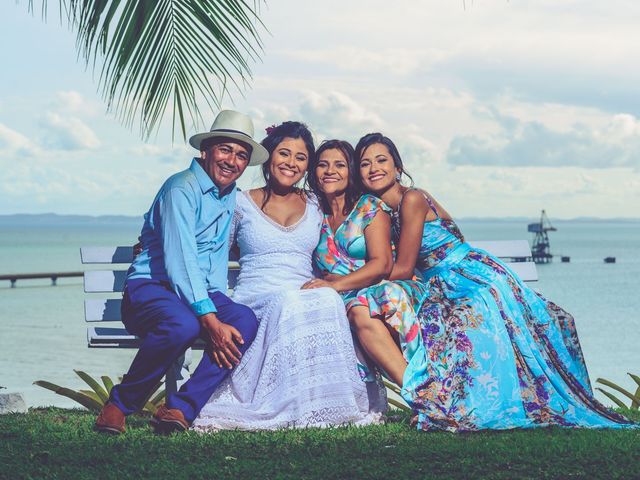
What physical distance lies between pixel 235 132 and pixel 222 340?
3.94ft

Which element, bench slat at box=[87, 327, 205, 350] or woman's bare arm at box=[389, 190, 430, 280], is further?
bench slat at box=[87, 327, 205, 350]

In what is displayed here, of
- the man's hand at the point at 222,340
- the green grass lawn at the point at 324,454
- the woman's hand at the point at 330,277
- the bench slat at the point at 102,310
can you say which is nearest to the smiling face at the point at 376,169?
the woman's hand at the point at 330,277

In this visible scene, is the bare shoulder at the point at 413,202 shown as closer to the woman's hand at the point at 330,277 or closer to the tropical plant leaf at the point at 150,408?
the woman's hand at the point at 330,277

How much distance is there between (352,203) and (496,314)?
1.14 meters

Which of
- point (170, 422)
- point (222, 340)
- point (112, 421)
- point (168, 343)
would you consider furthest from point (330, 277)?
point (112, 421)

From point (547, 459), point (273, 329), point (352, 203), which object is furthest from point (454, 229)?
point (547, 459)

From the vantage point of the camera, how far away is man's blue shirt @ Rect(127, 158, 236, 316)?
568cm

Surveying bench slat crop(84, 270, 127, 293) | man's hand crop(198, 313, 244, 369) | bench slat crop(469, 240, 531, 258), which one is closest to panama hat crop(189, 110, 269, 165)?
man's hand crop(198, 313, 244, 369)

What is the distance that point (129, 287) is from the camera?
5906 millimetres

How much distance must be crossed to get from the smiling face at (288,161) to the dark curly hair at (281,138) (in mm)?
28

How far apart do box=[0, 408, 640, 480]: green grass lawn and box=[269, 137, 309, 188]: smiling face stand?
5.05 ft

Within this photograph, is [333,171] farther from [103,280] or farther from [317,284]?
[103,280]

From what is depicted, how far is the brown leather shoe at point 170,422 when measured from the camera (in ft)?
18.4

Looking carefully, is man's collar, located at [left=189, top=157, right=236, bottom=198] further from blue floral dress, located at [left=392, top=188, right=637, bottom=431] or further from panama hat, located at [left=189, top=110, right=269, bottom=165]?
blue floral dress, located at [left=392, top=188, right=637, bottom=431]
